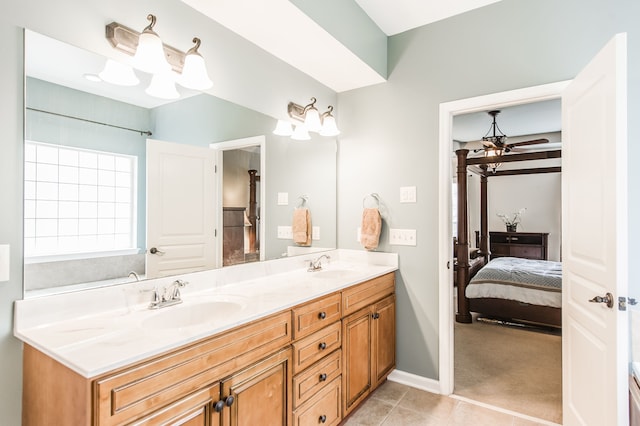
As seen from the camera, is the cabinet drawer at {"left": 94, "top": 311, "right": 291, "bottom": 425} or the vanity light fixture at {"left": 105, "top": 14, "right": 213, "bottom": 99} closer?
the cabinet drawer at {"left": 94, "top": 311, "right": 291, "bottom": 425}

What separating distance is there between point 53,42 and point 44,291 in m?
0.94

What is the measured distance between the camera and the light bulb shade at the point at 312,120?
2574 mm

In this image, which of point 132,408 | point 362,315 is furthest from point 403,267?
point 132,408

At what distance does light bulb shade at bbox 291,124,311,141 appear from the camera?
2.61 m

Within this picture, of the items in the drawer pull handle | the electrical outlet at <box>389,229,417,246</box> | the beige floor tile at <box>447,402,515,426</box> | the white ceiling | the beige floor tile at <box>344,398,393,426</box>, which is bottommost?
the beige floor tile at <box>447,402,515,426</box>

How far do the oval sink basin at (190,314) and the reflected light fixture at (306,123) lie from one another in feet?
4.24

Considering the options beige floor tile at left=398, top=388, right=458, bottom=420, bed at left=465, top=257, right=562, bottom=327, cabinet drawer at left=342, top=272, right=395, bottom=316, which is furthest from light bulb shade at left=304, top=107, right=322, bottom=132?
bed at left=465, top=257, right=562, bottom=327

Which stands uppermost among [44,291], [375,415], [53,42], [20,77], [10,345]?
[53,42]

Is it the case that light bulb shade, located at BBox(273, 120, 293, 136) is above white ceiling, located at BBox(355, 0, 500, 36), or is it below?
below

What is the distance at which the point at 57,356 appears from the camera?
1020mm

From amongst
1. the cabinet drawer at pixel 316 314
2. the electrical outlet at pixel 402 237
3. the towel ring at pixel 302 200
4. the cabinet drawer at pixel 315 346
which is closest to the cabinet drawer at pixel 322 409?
the cabinet drawer at pixel 315 346

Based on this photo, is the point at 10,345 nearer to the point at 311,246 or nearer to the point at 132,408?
Answer: the point at 132,408

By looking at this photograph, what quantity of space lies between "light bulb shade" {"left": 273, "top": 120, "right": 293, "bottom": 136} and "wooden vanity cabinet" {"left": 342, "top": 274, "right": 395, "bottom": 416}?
1193mm

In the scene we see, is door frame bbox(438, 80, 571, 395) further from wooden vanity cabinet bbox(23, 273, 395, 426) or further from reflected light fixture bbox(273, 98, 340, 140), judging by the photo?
reflected light fixture bbox(273, 98, 340, 140)
